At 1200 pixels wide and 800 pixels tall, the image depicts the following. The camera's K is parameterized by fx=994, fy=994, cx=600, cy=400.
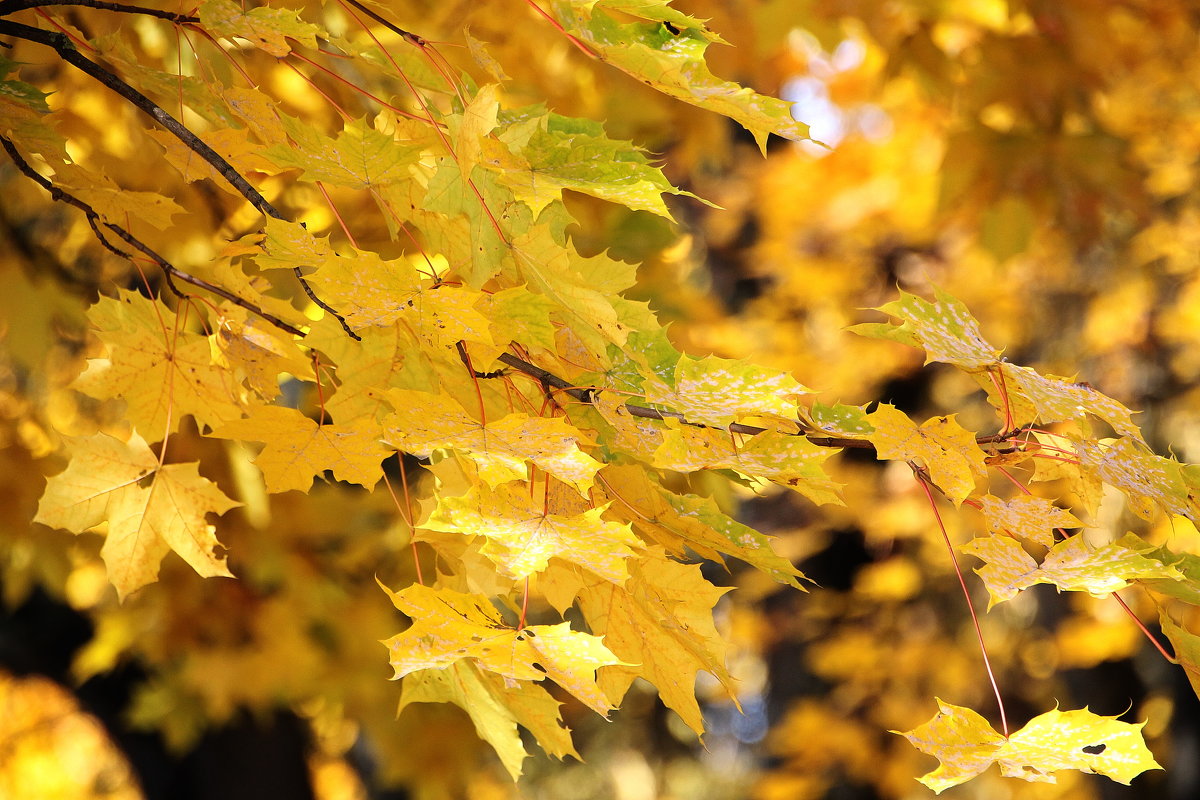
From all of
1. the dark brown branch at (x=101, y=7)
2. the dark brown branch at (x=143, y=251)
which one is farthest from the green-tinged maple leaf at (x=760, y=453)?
the dark brown branch at (x=101, y=7)

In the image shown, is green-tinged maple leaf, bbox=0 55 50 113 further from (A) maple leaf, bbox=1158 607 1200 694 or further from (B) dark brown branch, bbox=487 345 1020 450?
(A) maple leaf, bbox=1158 607 1200 694

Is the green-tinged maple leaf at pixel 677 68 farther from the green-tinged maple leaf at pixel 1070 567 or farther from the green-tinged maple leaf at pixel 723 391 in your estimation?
the green-tinged maple leaf at pixel 1070 567

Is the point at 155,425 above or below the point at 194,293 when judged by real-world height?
below

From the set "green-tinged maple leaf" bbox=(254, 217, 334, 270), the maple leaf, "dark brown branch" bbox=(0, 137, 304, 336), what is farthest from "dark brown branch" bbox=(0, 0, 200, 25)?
the maple leaf

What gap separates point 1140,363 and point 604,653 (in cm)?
458

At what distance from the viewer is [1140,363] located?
15.1 feet

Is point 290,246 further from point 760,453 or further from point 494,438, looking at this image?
point 760,453

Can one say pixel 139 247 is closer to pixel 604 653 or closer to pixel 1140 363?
pixel 604 653

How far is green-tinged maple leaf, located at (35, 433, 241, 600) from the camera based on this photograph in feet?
Result: 3.50

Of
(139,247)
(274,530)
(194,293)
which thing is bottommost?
(274,530)

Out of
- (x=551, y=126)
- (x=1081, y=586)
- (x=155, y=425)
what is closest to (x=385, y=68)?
(x=551, y=126)

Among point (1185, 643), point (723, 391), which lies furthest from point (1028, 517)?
point (723, 391)

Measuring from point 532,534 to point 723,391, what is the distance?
18 centimetres

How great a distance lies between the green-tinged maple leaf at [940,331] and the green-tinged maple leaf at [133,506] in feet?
2.33
